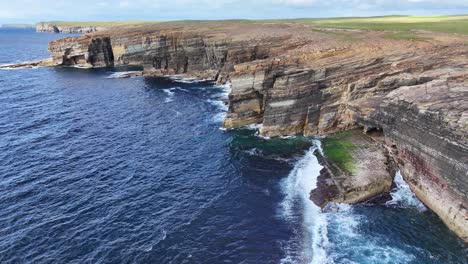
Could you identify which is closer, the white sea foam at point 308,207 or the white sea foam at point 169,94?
the white sea foam at point 308,207

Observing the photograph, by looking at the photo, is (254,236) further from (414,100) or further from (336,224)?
(414,100)

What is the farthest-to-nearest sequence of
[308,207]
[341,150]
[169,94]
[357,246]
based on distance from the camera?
[169,94], [341,150], [308,207], [357,246]

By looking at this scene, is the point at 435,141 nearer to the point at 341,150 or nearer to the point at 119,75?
the point at 341,150

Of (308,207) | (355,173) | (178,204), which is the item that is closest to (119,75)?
(178,204)

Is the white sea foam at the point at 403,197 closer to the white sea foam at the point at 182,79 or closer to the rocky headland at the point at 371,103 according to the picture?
the rocky headland at the point at 371,103

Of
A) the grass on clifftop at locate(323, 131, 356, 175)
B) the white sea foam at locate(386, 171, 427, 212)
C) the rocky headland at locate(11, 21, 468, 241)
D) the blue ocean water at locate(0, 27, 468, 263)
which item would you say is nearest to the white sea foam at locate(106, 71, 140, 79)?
the rocky headland at locate(11, 21, 468, 241)

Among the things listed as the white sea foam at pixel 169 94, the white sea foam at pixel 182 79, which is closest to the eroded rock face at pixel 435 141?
the white sea foam at pixel 169 94
